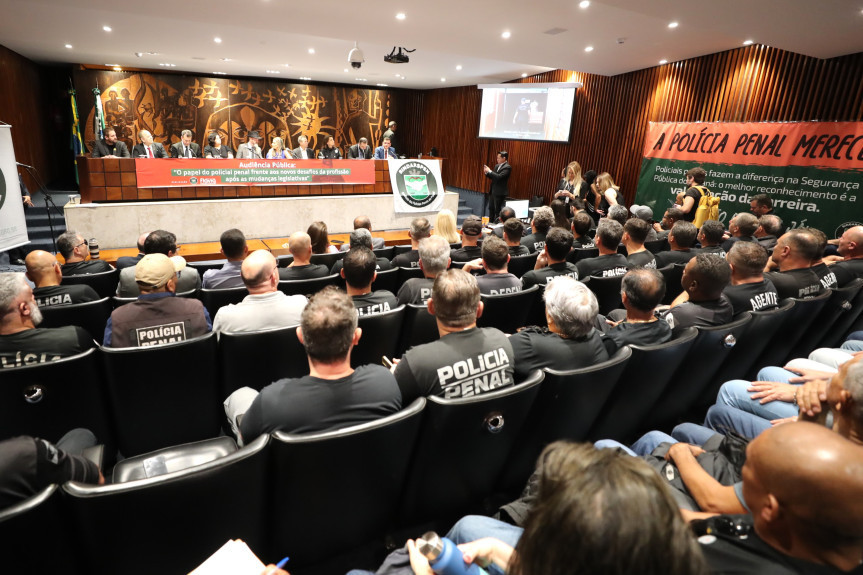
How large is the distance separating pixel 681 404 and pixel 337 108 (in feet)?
42.9

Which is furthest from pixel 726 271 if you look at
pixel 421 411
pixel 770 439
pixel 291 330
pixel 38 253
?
pixel 38 253

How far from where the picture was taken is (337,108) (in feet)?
43.4

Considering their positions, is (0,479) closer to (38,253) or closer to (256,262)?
(256,262)

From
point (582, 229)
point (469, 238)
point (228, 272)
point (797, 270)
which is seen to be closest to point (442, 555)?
point (228, 272)

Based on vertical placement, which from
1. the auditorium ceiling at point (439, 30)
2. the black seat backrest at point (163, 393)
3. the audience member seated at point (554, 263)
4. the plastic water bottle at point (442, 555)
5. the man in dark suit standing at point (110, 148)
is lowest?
the black seat backrest at point (163, 393)

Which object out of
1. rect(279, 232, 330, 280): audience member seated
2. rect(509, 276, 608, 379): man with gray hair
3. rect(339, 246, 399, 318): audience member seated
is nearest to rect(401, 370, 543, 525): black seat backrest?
rect(509, 276, 608, 379): man with gray hair

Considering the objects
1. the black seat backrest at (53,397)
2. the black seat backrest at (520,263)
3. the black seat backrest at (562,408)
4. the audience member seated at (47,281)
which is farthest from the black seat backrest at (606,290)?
the audience member seated at (47,281)

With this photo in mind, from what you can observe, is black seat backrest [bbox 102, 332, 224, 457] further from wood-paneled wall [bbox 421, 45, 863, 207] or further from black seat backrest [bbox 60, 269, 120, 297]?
wood-paneled wall [bbox 421, 45, 863, 207]

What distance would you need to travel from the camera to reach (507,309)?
2.75 m

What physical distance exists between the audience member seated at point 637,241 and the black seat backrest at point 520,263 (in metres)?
0.78

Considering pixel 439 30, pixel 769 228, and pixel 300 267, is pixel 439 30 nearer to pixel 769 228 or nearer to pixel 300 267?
pixel 300 267

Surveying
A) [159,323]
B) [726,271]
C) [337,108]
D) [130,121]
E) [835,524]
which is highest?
[337,108]

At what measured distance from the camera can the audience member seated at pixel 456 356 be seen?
1.62 m

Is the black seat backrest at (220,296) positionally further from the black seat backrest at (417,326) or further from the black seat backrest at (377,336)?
the black seat backrest at (417,326)
